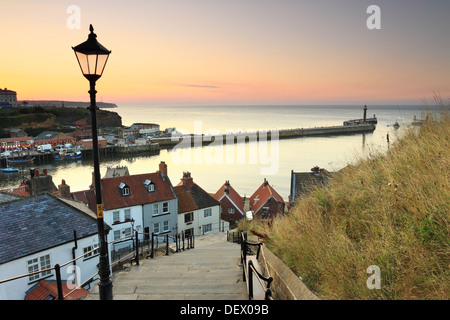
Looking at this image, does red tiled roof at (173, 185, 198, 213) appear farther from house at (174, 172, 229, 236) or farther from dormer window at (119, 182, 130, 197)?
dormer window at (119, 182, 130, 197)

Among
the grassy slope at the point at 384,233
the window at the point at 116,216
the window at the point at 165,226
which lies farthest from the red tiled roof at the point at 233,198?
the grassy slope at the point at 384,233

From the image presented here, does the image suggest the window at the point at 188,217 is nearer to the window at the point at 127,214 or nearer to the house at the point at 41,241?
the window at the point at 127,214

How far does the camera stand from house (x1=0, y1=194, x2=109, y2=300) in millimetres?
12695

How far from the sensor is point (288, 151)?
255ft

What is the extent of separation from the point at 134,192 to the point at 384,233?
82.6 ft

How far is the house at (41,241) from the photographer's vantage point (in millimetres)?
12695

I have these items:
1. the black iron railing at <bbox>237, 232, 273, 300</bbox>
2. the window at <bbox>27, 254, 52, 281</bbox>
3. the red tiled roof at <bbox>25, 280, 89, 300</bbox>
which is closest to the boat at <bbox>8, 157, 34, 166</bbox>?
the window at <bbox>27, 254, 52, 281</bbox>

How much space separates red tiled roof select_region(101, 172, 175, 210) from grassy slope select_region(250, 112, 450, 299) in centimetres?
2154

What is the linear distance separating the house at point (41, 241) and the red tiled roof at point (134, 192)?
9.43 meters

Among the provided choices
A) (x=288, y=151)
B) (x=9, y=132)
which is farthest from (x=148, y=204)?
(x=9, y=132)

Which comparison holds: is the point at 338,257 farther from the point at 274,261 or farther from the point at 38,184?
the point at 38,184

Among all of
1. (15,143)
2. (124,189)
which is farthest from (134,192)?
(15,143)

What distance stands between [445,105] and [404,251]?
238 inches

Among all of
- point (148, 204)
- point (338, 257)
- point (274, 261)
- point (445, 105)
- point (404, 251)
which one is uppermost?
point (445, 105)
